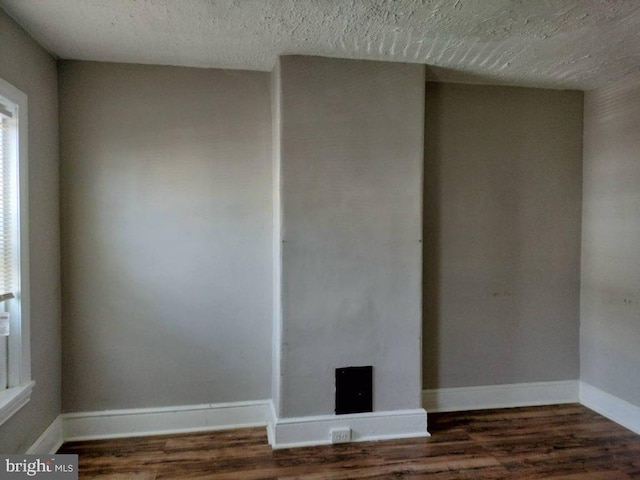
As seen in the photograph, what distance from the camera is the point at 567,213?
10.5 feet

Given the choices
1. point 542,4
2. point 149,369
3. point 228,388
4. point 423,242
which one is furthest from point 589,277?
point 149,369

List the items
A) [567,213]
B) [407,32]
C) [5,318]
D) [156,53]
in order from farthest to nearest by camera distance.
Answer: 1. [567,213]
2. [156,53]
3. [407,32]
4. [5,318]

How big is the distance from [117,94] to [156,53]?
402 millimetres

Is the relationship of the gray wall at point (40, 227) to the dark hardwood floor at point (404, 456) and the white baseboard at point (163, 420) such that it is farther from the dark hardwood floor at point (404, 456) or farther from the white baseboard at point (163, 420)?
the dark hardwood floor at point (404, 456)

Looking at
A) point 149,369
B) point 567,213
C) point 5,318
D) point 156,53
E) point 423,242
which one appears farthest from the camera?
point 567,213

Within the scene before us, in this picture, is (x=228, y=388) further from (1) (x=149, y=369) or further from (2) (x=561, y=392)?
(2) (x=561, y=392)

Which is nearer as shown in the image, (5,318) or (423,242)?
(5,318)

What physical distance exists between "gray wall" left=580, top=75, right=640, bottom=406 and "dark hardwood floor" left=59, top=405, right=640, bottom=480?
43 cm

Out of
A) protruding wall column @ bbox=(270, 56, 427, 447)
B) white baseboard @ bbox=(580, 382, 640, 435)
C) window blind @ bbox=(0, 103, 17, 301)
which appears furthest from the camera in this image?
white baseboard @ bbox=(580, 382, 640, 435)

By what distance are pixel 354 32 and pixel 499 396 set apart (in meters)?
2.80

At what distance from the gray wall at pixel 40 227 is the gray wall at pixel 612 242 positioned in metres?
3.82

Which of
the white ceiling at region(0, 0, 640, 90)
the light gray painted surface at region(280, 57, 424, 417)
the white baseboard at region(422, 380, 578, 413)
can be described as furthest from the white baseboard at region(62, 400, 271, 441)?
the white ceiling at region(0, 0, 640, 90)

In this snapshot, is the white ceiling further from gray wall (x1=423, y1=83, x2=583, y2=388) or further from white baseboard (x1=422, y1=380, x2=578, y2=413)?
white baseboard (x1=422, y1=380, x2=578, y2=413)

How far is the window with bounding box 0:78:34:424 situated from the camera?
205cm
